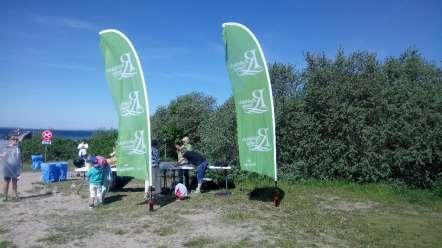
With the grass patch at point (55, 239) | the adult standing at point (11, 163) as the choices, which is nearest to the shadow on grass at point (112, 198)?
the adult standing at point (11, 163)

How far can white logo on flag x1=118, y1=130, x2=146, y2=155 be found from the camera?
11.3m

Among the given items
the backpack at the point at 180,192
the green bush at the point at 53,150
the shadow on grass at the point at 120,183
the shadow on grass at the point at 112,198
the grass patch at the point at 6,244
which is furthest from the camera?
the green bush at the point at 53,150

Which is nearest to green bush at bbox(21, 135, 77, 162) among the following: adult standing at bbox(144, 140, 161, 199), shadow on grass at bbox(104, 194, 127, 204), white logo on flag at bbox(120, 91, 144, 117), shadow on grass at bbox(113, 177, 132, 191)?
shadow on grass at bbox(113, 177, 132, 191)

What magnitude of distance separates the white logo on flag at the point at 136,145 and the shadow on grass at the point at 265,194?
10.3 feet

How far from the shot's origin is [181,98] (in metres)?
30.1

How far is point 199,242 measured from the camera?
825cm

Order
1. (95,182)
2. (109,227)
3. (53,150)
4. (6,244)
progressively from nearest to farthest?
1. (6,244)
2. (109,227)
3. (95,182)
4. (53,150)

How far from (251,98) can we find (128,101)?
2867 millimetres

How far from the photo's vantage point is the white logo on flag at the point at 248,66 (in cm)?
1134

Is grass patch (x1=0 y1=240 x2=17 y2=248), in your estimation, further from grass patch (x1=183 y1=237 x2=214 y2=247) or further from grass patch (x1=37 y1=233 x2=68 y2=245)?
grass patch (x1=183 y1=237 x2=214 y2=247)

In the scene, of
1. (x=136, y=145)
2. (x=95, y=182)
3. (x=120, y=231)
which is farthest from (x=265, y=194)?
(x=120, y=231)

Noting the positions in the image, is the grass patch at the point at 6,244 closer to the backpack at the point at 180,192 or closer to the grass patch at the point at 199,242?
the grass patch at the point at 199,242

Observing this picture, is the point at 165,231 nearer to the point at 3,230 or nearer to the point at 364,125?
the point at 3,230

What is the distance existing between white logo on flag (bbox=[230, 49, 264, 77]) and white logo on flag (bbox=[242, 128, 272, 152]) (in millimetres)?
1373
